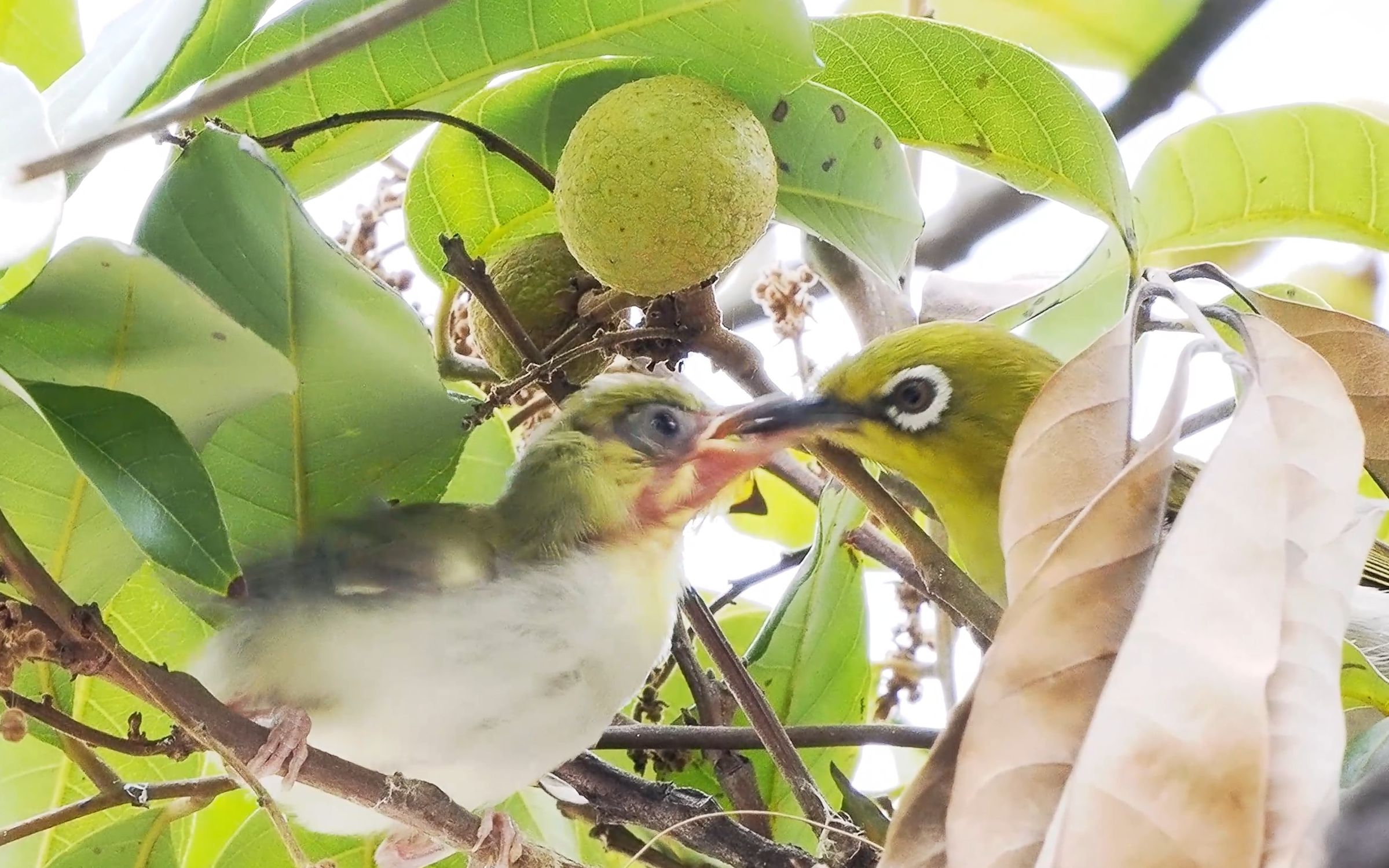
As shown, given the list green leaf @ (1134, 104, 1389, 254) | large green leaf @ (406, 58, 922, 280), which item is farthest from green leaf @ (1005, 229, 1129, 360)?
large green leaf @ (406, 58, 922, 280)

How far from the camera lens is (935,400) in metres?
0.97

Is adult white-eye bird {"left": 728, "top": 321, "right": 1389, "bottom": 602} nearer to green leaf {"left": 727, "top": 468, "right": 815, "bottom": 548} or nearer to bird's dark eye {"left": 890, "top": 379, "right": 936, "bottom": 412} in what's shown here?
bird's dark eye {"left": 890, "top": 379, "right": 936, "bottom": 412}

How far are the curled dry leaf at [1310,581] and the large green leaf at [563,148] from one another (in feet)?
1.14

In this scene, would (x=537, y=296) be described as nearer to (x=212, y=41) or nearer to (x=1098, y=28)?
(x=212, y=41)

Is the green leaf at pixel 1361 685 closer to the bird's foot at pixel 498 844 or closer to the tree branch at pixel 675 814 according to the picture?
the tree branch at pixel 675 814

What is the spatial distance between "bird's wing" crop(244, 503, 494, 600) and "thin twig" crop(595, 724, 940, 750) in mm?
188

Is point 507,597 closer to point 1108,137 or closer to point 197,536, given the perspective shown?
point 197,536

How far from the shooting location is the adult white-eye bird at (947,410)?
3.14 ft

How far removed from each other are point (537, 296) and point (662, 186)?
0.21 m

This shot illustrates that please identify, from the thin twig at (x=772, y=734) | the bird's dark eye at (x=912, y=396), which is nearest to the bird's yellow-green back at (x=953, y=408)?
the bird's dark eye at (x=912, y=396)

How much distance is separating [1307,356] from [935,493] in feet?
1.52

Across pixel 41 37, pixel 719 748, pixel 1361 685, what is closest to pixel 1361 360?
pixel 1361 685

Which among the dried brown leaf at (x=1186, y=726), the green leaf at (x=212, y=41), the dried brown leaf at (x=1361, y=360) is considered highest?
the green leaf at (x=212, y=41)

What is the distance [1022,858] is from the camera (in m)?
0.44
